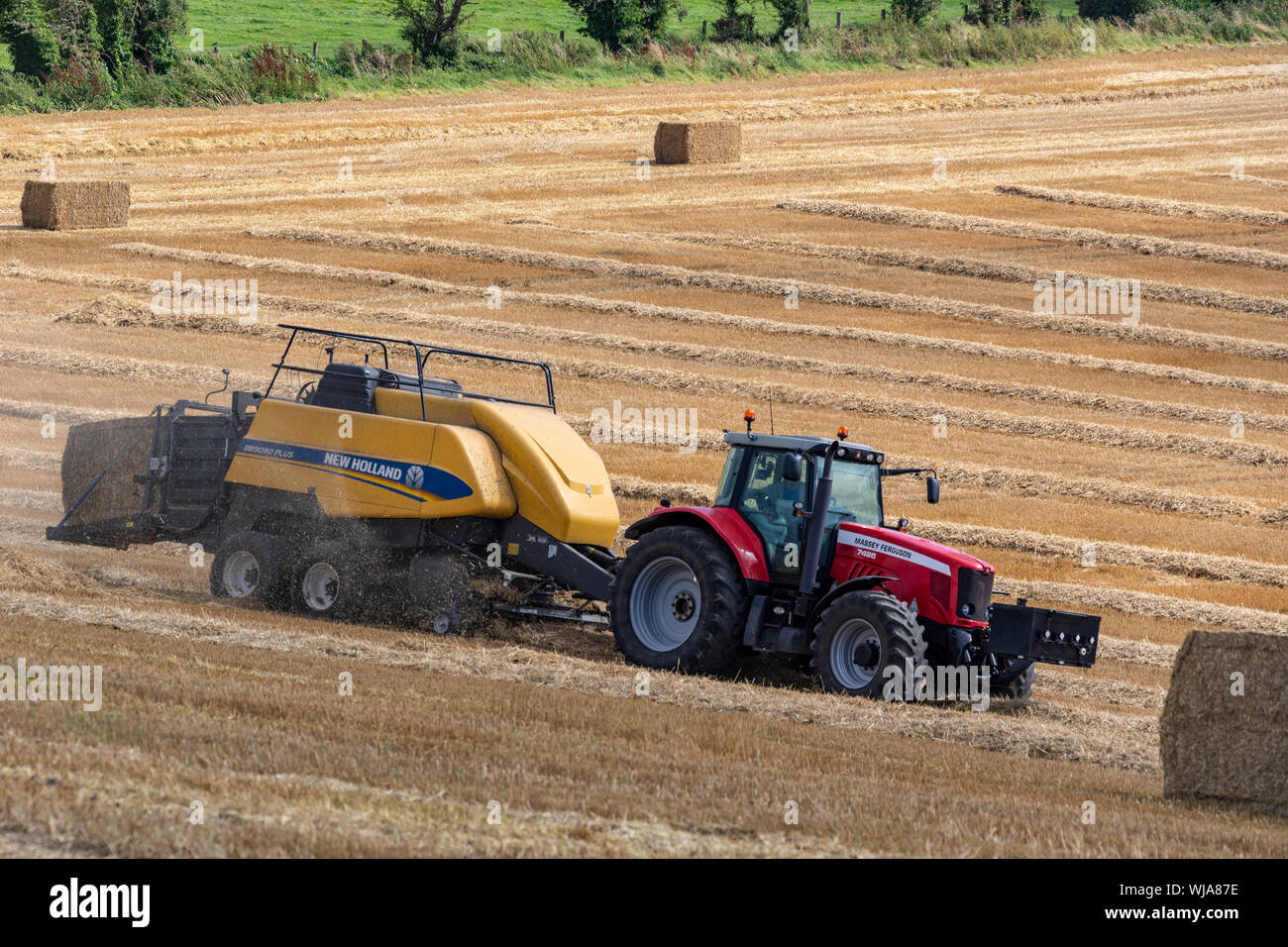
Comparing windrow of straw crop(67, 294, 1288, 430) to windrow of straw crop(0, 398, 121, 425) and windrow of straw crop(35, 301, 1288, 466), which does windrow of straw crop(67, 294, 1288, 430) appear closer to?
windrow of straw crop(35, 301, 1288, 466)

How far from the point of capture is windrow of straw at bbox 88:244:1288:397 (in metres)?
25.3

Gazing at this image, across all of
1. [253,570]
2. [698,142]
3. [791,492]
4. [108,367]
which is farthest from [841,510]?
[698,142]

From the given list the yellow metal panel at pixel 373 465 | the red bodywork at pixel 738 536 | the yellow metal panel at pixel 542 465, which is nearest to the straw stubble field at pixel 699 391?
the red bodywork at pixel 738 536

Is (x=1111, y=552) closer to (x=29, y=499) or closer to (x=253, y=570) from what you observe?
(x=253, y=570)

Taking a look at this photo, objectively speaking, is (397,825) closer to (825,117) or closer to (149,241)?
(149,241)

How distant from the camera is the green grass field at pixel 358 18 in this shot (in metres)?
60.9

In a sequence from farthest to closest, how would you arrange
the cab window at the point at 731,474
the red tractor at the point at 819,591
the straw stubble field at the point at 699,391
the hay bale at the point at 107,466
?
the hay bale at the point at 107,466 → the cab window at the point at 731,474 → the red tractor at the point at 819,591 → the straw stubble field at the point at 699,391

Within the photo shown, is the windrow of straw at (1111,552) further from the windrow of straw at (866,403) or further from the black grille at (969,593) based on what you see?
the black grille at (969,593)

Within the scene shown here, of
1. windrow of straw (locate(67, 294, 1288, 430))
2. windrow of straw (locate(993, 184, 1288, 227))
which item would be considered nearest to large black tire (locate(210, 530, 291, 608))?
windrow of straw (locate(67, 294, 1288, 430))

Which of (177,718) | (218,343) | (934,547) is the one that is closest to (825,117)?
(218,343)

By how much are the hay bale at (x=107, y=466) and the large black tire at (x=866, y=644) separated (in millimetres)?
7255

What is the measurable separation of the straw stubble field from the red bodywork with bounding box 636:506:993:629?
3.12ft

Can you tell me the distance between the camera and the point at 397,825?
6.87 m

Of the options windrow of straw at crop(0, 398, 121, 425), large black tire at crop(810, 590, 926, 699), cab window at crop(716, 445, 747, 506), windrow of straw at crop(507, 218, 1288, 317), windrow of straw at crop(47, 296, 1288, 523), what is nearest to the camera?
large black tire at crop(810, 590, 926, 699)
